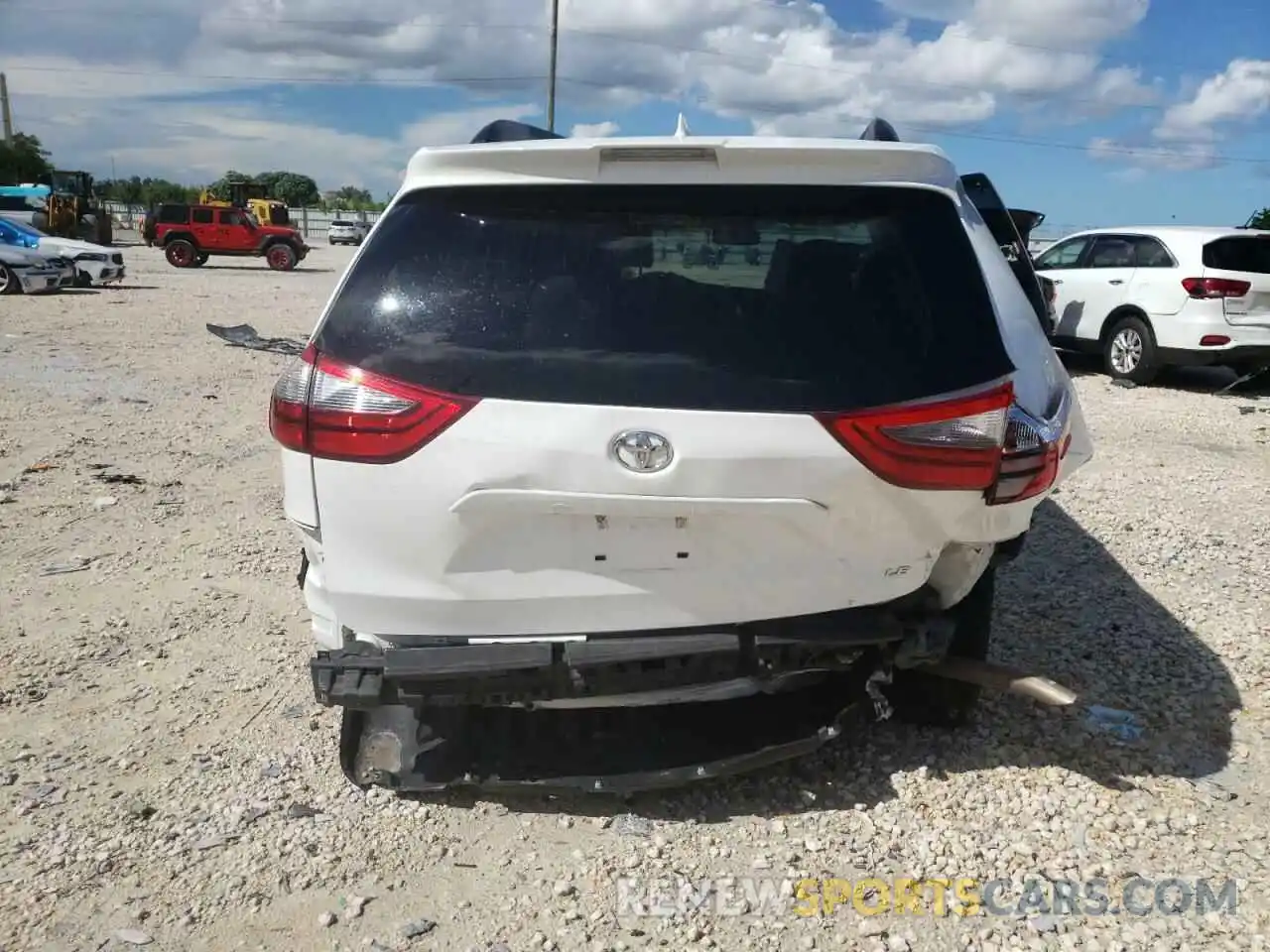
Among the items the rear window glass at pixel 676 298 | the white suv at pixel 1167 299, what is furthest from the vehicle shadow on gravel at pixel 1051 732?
the white suv at pixel 1167 299

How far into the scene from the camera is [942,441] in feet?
8.16

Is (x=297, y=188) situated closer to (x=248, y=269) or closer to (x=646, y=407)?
(x=248, y=269)

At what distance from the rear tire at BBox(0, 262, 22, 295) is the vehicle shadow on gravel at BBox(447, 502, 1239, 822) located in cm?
1910

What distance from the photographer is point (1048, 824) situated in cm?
290

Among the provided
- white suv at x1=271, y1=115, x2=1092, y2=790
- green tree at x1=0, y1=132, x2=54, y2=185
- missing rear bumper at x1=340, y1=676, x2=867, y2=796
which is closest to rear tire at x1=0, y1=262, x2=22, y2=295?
missing rear bumper at x1=340, y1=676, x2=867, y2=796

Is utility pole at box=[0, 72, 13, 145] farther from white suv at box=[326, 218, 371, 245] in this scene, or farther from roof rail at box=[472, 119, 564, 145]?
roof rail at box=[472, 119, 564, 145]

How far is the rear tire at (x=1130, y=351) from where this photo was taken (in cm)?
1128

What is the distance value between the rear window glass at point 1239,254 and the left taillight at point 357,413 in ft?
35.2

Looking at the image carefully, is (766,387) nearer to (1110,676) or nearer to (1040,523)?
(1110,676)

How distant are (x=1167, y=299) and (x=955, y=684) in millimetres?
9446

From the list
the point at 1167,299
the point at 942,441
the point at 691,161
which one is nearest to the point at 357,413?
the point at 691,161

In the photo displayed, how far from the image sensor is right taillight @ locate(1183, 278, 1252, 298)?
1052 centimetres

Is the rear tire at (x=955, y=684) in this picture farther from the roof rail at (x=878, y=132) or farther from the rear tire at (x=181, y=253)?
the rear tire at (x=181, y=253)

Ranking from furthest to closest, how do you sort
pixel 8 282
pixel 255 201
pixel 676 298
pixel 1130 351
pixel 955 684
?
pixel 255 201
pixel 8 282
pixel 1130 351
pixel 955 684
pixel 676 298
